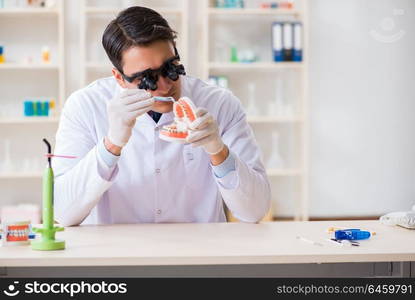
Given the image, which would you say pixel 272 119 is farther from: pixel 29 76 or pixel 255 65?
pixel 29 76

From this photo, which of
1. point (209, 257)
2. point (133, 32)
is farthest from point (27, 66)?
point (209, 257)

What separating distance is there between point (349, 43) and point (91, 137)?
329 centimetres

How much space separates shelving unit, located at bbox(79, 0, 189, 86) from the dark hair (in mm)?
2630

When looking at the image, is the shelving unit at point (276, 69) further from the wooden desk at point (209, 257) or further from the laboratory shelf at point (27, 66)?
the wooden desk at point (209, 257)

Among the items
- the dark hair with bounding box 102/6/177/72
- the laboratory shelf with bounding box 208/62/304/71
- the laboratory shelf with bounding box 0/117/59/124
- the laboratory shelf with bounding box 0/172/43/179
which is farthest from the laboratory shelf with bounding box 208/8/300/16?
the dark hair with bounding box 102/6/177/72

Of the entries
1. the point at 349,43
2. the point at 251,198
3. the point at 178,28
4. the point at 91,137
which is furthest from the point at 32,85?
the point at 251,198

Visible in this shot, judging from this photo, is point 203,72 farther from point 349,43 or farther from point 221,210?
point 221,210

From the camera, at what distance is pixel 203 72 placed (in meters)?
4.68

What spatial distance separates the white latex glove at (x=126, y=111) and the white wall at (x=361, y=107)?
3.27 m

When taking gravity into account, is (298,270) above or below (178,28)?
below

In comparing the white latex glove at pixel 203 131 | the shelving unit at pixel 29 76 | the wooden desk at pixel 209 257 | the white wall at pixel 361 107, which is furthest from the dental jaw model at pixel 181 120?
the white wall at pixel 361 107

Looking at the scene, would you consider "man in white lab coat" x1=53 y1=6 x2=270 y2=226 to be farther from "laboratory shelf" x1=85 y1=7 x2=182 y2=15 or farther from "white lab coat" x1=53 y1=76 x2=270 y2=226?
"laboratory shelf" x1=85 y1=7 x2=182 y2=15

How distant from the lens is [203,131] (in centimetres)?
172

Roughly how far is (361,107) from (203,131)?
349 cm
